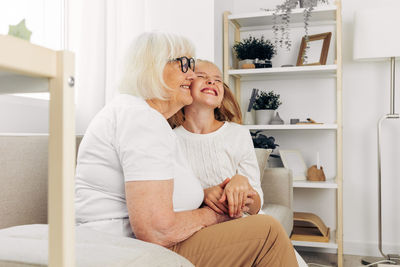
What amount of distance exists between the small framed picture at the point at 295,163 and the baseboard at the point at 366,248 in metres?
0.63

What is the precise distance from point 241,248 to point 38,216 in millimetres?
745

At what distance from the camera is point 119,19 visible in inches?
86.5

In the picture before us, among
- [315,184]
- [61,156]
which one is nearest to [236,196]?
[61,156]

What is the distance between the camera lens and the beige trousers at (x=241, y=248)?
1.13 m

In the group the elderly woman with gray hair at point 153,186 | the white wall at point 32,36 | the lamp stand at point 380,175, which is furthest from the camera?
the lamp stand at point 380,175

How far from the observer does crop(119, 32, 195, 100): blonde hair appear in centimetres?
122

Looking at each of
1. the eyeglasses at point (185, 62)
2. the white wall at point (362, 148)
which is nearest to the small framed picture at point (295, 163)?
the white wall at point (362, 148)

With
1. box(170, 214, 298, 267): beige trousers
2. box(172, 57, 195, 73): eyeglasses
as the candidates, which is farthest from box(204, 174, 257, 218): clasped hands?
box(172, 57, 195, 73): eyeglasses

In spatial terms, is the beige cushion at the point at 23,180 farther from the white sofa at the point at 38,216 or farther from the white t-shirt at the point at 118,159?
the white t-shirt at the point at 118,159

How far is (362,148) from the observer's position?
9.55 ft

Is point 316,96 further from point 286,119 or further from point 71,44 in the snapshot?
point 71,44

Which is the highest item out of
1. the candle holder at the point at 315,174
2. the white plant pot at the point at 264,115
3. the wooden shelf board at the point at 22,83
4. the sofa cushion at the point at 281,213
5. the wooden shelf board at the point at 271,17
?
the wooden shelf board at the point at 271,17

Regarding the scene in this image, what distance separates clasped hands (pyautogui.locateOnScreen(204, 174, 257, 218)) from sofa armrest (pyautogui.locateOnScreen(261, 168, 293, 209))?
998 millimetres

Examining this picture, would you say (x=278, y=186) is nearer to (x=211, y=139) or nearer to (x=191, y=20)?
(x=211, y=139)
